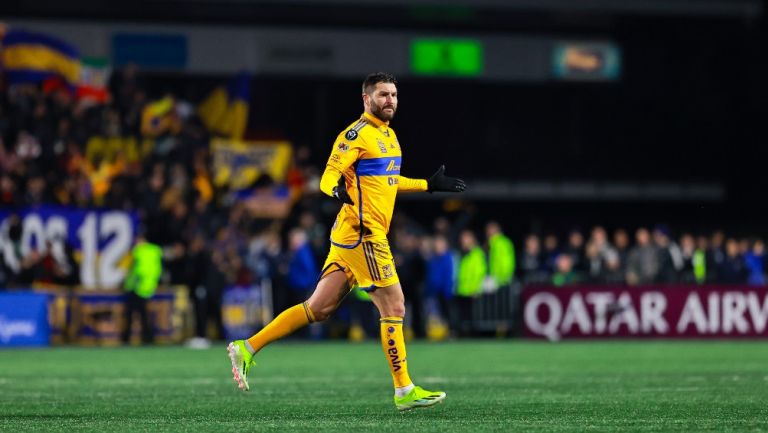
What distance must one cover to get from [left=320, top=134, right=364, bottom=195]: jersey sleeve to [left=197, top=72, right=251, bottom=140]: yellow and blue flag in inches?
835

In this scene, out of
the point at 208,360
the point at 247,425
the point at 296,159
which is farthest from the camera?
the point at 296,159

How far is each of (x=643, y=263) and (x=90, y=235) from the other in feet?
32.3

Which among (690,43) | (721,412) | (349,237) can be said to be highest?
(690,43)

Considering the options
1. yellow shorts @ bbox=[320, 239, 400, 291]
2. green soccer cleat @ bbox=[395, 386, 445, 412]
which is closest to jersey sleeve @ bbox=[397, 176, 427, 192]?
yellow shorts @ bbox=[320, 239, 400, 291]

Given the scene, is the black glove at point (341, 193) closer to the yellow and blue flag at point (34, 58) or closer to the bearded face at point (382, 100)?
the bearded face at point (382, 100)

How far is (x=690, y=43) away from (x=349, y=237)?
28269 mm

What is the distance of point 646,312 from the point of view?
25.0 meters

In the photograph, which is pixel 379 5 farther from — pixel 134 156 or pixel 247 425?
pixel 247 425

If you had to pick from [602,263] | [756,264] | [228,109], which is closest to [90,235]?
[228,109]

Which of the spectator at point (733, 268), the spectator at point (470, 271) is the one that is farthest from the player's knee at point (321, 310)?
the spectator at point (733, 268)

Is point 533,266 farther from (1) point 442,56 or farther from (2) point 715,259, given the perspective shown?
(1) point 442,56

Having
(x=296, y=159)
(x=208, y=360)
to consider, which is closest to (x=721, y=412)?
(x=208, y=360)

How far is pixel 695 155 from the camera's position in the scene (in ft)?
119

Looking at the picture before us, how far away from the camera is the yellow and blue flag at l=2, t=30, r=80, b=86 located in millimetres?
27466
